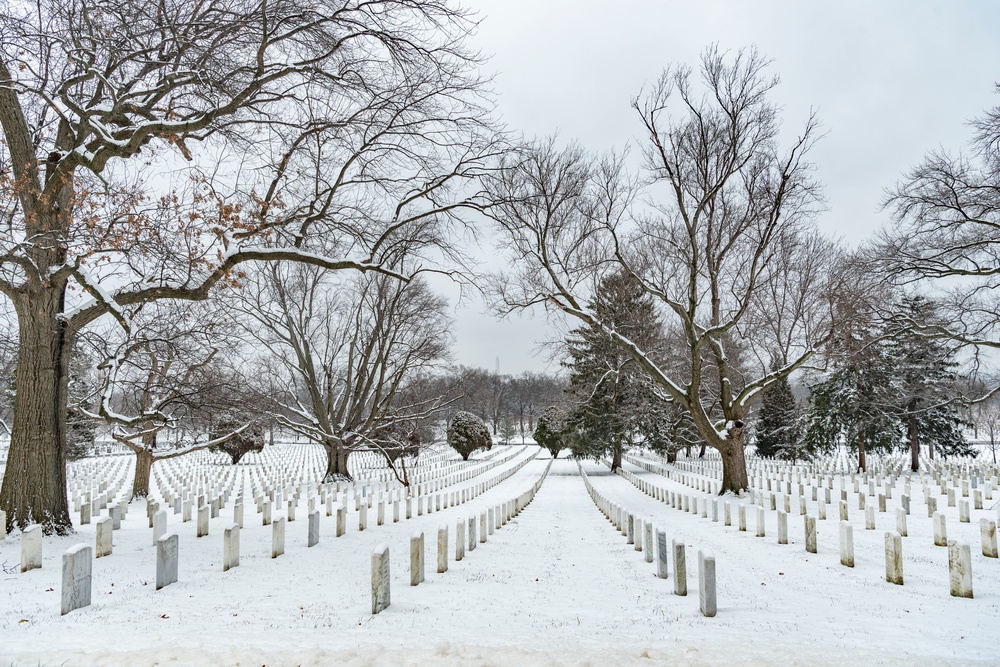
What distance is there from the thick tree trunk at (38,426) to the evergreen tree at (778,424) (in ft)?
122

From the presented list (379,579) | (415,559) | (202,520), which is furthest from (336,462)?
(379,579)

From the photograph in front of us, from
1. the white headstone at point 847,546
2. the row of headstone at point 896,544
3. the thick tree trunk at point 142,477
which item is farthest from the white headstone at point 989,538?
the thick tree trunk at point 142,477

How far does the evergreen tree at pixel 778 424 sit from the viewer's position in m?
37.8

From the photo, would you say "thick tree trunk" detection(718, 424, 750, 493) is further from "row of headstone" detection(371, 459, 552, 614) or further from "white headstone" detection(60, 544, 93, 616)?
"white headstone" detection(60, 544, 93, 616)

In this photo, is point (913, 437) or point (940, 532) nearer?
point (940, 532)

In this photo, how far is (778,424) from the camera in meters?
39.8

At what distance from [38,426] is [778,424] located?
4084 centimetres

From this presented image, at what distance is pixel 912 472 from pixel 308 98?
29.1 metres

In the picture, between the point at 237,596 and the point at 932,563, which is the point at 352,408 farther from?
the point at 932,563

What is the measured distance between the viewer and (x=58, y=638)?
4.49m

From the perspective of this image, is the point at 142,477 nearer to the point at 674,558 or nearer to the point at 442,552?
the point at 442,552

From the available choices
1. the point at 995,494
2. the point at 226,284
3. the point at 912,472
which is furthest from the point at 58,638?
the point at 912,472

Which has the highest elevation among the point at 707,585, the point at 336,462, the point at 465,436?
the point at 707,585

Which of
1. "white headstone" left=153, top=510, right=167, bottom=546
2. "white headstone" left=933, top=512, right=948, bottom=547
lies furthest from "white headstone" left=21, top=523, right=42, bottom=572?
"white headstone" left=933, top=512, right=948, bottom=547
